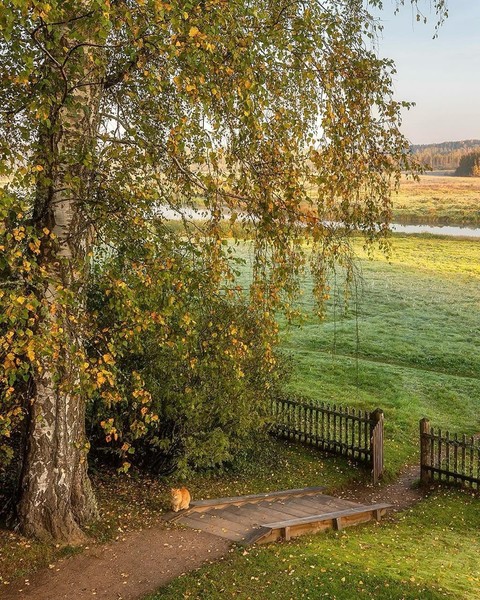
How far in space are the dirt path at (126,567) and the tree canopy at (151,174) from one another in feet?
2.44

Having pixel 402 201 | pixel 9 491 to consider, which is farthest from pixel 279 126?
pixel 402 201

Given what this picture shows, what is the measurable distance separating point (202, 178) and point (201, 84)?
2.95 ft

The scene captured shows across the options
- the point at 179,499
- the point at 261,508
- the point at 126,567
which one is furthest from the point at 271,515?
the point at 126,567

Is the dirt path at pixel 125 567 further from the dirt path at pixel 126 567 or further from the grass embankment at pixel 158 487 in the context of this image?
the grass embankment at pixel 158 487

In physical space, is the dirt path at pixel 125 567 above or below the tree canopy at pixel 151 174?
below

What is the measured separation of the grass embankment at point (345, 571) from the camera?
7.64 meters

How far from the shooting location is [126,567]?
8.27 metres

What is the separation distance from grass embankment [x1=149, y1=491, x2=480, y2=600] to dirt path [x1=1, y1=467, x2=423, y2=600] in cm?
37

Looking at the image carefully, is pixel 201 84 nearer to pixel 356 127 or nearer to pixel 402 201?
pixel 356 127

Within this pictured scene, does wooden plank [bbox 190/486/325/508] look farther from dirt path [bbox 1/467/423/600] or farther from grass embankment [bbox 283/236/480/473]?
grass embankment [bbox 283/236/480/473]

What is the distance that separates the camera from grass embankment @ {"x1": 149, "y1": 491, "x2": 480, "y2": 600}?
25.1ft

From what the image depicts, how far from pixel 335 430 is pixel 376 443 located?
126 cm

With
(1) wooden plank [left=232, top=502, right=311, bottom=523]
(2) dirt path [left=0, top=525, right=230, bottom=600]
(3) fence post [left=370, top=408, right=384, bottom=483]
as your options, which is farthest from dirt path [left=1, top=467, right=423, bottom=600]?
(3) fence post [left=370, top=408, right=384, bottom=483]

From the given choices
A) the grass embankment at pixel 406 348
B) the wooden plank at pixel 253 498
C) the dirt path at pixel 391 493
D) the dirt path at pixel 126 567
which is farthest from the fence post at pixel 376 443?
the dirt path at pixel 126 567
